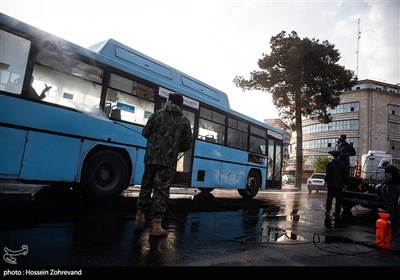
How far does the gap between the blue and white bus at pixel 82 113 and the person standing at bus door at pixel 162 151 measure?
88.3 inches

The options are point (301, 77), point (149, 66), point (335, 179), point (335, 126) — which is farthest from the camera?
point (335, 126)

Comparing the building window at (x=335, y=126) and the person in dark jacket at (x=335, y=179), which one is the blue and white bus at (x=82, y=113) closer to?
the person in dark jacket at (x=335, y=179)

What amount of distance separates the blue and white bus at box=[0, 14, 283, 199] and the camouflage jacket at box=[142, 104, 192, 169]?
229cm

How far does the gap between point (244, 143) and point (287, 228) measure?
5.65 meters

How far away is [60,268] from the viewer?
7.61 feet

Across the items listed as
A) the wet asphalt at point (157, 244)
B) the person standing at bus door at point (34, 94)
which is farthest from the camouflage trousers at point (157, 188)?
the person standing at bus door at point (34, 94)

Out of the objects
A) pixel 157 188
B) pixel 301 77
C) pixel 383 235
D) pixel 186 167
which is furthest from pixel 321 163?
pixel 157 188

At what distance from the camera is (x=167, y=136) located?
4137 mm

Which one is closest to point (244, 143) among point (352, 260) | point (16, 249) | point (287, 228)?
point (287, 228)

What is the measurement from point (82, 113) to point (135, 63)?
105 inches

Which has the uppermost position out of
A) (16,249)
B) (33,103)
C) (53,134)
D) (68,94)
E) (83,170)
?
(68,94)

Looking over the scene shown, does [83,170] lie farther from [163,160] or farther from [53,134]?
[163,160]

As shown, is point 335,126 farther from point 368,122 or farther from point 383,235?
point 383,235

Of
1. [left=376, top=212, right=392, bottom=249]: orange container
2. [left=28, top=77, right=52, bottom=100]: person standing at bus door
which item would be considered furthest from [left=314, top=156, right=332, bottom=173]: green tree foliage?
[left=28, top=77, right=52, bottom=100]: person standing at bus door
